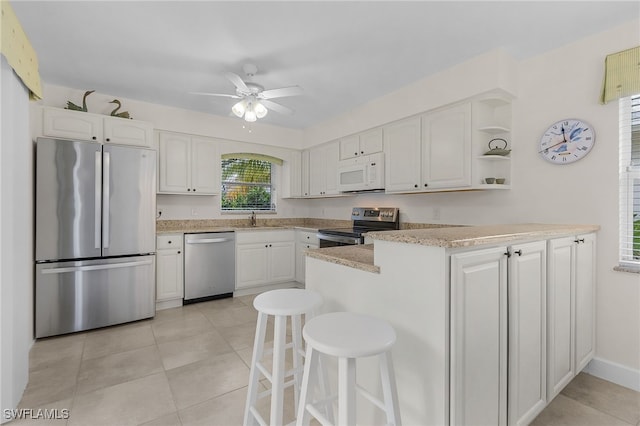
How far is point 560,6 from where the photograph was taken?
191 centimetres

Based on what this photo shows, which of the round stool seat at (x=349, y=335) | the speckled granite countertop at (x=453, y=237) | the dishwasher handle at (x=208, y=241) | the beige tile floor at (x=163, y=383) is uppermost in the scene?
the speckled granite countertop at (x=453, y=237)

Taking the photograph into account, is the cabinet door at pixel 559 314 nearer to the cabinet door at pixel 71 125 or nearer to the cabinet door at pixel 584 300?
the cabinet door at pixel 584 300

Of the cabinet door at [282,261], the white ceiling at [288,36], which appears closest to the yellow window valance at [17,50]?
the white ceiling at [288,36]

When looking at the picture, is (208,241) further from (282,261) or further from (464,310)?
(464,310)

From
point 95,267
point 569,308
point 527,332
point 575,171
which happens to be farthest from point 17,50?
point 575,171

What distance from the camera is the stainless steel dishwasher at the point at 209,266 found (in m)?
3.66

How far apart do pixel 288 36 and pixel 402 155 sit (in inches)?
67.1

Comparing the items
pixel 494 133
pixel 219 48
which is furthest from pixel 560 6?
pixel 219 48

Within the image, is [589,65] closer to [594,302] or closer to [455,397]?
[594,302]

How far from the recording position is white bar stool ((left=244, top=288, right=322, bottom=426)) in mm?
1354

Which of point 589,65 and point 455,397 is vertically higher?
point 589,65

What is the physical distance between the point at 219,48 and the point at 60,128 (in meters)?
1.85

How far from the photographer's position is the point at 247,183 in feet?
15.6

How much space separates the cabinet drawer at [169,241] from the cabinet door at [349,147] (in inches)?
92.9
